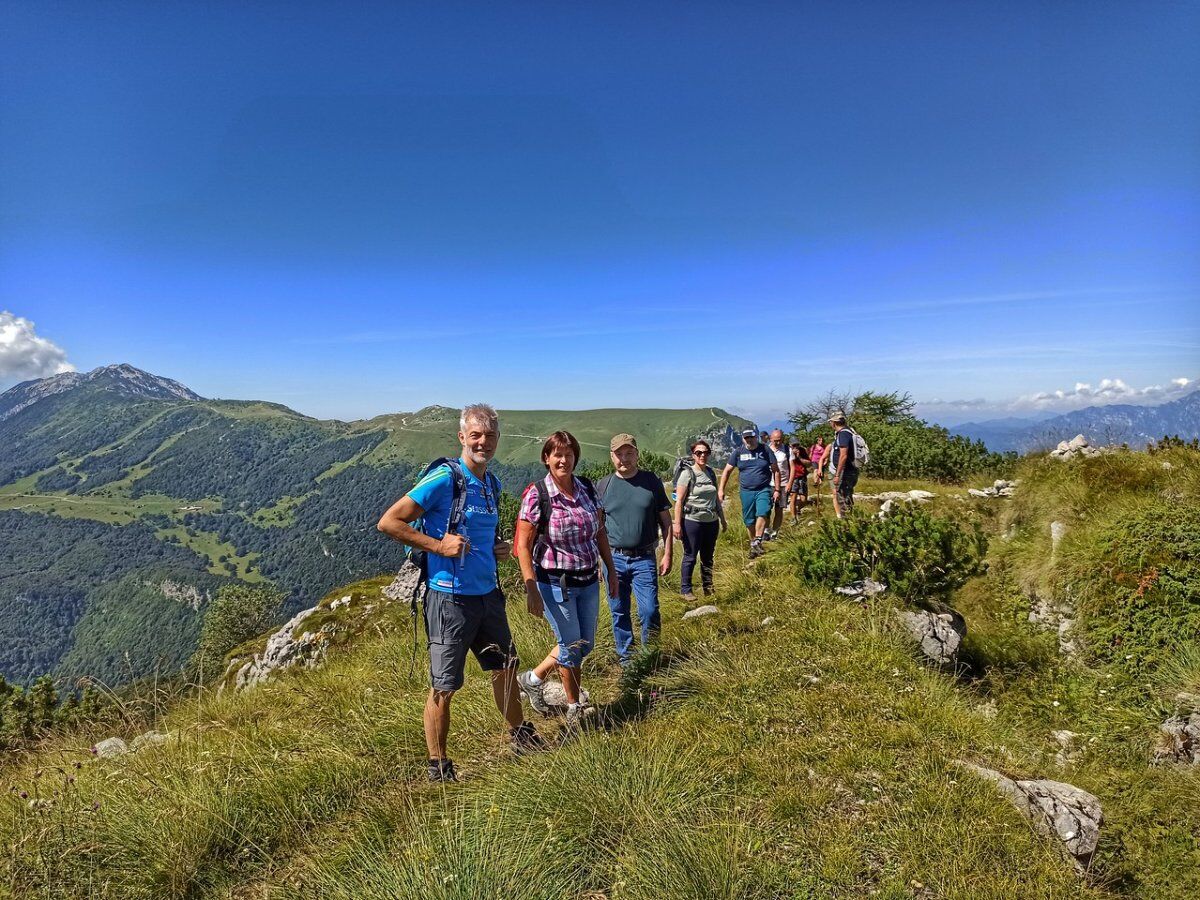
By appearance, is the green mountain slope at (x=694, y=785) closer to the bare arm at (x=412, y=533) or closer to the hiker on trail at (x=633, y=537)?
the hiker on trail at (x=633, y=537)

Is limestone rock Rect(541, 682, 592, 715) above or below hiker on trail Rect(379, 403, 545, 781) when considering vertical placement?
below

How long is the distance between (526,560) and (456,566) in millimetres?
711

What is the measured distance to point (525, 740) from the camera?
168 inches

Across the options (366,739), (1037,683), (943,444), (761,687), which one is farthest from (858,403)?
(366,739)

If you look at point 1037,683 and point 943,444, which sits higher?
point 943,444

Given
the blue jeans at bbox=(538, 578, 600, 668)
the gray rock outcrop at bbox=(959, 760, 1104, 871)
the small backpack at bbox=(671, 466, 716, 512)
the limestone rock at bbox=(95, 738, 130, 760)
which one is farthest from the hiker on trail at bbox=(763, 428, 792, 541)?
the limestone rock at bbox=(95, 738, 130, 760)

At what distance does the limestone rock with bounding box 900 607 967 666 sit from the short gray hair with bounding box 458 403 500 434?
5.46 metres

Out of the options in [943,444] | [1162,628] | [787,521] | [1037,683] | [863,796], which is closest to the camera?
[863,796]

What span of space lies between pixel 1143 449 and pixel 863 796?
10496 millimetres

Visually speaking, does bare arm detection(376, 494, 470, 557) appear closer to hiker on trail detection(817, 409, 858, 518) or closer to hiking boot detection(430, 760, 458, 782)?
hiking boot detection(430, 760, 458, 782)

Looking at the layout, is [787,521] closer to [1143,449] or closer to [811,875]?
[1143,449]

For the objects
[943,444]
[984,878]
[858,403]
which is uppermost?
[858,403]

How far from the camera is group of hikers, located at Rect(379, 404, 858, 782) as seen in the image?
3.91 metres

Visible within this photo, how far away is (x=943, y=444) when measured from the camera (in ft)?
70.1
